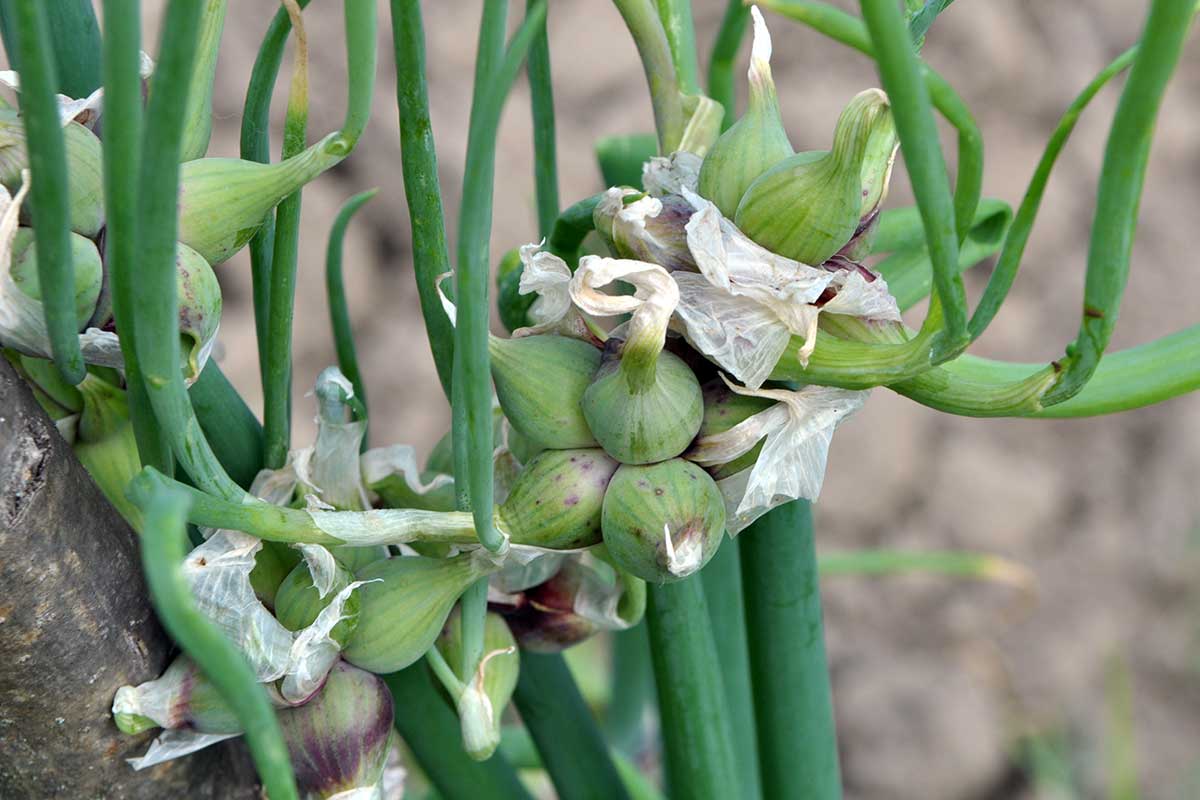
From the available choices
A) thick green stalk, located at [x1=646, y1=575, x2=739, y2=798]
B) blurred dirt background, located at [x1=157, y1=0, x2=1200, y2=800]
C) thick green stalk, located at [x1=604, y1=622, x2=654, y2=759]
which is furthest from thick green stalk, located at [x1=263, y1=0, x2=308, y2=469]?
blurred dirt background, located at [x1=157, y1=0, x2=1200, y2=800]

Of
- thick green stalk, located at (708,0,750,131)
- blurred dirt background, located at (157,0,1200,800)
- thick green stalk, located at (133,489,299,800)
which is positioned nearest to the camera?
thick green stalk, located at (133,489,299,800)

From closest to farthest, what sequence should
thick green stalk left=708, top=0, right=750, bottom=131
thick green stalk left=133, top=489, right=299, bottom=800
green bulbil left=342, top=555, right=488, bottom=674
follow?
1. thick green stalk left=133, top=489, right=299, bottom=800
2. green bulbil left=342, top=555, right=488, bottom=674
3. thick green stalk left=708, top=0, right=750, bottom=131

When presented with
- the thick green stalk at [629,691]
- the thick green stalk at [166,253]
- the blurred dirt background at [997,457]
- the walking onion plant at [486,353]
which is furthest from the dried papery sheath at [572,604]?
the blurred dirt background at [997,457]

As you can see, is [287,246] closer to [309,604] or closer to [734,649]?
[309,604]

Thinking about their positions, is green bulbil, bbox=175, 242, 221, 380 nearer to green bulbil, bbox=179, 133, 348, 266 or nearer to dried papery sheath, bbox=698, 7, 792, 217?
green bulbil, bbox=179, 133, 348, 266

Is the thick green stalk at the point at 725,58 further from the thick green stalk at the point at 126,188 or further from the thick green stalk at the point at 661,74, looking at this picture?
the thick green stalk at the point at 126,188

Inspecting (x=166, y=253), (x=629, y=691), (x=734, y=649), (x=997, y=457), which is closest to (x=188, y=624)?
(x=166, y=253)

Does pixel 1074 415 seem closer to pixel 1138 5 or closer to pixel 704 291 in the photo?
pixel 704 291
